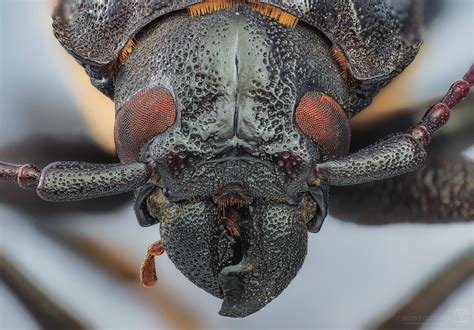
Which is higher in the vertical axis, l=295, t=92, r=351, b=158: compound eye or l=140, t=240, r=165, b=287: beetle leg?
l=295, t=92, r=351, b=158: compound eye

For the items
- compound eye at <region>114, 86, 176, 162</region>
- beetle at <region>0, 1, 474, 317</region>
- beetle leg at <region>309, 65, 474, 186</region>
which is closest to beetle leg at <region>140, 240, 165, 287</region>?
beetle at <region>0, 1, 474, 317</region>

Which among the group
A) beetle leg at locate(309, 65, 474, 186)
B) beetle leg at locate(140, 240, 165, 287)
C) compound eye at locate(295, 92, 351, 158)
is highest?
compound eye at locate(295, 92, 351, 158)

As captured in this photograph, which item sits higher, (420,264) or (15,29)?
(15,29)

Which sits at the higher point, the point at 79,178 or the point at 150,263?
the point at 79,178

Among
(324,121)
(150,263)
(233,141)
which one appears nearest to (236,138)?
(233,141)

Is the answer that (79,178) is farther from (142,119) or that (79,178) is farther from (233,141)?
(233,141)

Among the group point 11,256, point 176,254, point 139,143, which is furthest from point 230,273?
point 11,256

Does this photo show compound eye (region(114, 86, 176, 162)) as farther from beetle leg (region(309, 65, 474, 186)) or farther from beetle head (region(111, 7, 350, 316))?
beetle leg (region(309, 65, 474, 186))

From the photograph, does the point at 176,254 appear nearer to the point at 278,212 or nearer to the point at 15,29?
the point at 278,212
